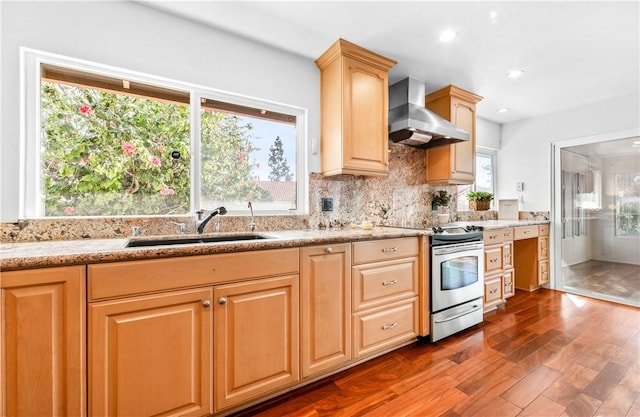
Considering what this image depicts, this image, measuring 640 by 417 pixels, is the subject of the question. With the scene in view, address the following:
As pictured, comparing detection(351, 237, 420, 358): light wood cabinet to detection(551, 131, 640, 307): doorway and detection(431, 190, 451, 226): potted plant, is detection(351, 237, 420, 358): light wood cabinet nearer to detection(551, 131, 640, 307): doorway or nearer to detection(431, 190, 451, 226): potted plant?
detection(431, 190, 451, 226): potted plant

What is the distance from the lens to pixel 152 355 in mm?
1258

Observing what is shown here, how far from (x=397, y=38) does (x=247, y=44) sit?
1.18 meters

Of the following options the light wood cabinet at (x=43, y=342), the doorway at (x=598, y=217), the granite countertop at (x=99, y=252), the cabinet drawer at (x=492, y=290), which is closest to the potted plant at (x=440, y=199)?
the cabinet drawer at (x=492, y=290)

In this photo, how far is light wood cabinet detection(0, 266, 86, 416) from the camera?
3.34 ft

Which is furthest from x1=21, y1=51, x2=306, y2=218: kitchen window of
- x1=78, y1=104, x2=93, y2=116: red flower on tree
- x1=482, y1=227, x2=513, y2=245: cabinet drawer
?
x1=482, y1=227, x2=513, y2=245: cabinet drawer

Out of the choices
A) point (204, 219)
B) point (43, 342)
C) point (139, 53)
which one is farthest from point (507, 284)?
point (139, 53)

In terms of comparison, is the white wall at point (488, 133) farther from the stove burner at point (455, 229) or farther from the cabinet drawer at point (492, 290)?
the cabinet drawer at point (492, 290)

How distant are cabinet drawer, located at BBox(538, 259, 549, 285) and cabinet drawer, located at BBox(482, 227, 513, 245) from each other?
955 mm

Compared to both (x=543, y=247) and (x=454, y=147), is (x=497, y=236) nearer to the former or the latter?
(x=454, y=147)

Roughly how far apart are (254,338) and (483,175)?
4.12 metres

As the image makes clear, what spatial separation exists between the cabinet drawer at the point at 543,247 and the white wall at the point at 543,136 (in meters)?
0.44

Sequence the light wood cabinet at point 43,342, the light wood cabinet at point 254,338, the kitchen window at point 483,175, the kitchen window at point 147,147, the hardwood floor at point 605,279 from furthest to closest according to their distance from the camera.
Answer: the kitchen window at point 483,175 → the hardwood floor at point 605,279 → the kitchen window at point 147,147 → the light wood cabinet at point 254,338 → the light wood cabinet at point 43,342

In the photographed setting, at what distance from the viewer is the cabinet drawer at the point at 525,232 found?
3.27 metres

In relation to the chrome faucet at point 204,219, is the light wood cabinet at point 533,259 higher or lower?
lower
